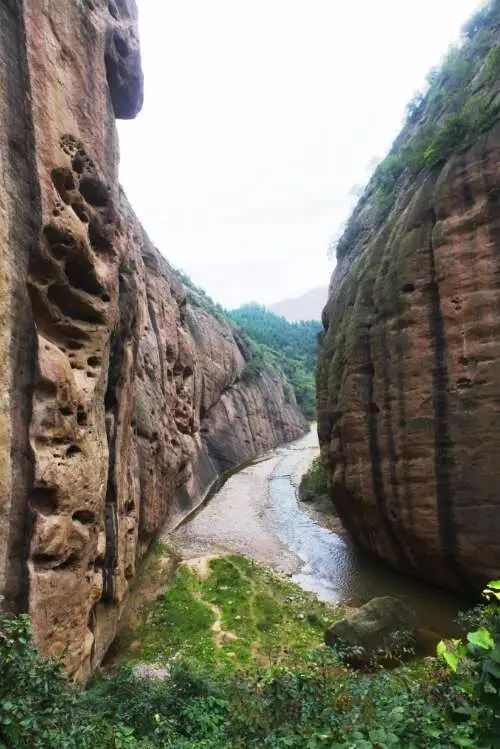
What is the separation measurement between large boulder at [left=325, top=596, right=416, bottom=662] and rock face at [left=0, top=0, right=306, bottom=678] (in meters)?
5.45

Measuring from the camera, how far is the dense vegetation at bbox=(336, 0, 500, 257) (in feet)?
44.6

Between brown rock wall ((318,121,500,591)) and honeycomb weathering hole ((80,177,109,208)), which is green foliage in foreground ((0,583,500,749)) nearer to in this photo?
brown rock wall ((318,121,500,591))

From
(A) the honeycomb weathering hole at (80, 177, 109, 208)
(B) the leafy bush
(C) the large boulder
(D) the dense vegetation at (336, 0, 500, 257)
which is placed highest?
(D) the dense vegetation at (336, 0, 500, 257)

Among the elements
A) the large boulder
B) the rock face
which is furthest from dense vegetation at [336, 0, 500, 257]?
the large boulder

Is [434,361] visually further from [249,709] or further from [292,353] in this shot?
[292,353]

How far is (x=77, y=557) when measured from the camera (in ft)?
28.6

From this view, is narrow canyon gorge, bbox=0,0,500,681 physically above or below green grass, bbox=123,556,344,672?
above

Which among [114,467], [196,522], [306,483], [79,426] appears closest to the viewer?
[79,426]

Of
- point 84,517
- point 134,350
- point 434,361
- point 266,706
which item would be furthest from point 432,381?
point 266,706

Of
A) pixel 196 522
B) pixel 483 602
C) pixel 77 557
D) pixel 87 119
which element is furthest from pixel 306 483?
pixel 87 119

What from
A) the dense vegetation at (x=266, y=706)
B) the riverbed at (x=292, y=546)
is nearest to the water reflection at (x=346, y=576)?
the riverbed at (x=292, y=546)

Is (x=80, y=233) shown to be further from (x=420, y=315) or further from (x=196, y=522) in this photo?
(x=196, y=522)

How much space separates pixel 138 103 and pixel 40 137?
6573mm

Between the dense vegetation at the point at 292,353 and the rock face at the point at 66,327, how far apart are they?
37.3 meters
